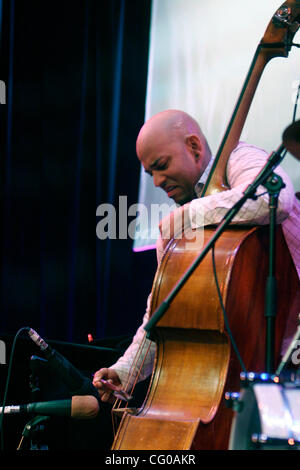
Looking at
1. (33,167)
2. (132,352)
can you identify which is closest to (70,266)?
(33,167)

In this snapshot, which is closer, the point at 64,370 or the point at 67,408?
the point at 67,408

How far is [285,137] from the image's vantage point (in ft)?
5.48

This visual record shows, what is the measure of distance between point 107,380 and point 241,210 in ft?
2.68

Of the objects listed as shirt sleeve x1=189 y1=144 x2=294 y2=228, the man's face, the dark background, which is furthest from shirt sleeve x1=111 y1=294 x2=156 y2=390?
the dark background

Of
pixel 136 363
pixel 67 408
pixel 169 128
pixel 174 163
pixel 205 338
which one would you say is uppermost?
pixel 169 128

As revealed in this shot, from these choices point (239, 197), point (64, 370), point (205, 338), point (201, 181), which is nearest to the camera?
point (205, 338)

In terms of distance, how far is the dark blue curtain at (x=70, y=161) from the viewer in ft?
12.0

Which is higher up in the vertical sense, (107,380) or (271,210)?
(271,210)

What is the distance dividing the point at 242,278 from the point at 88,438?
3.69 feet

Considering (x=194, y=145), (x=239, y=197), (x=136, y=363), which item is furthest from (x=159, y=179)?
(x=136, y=363)

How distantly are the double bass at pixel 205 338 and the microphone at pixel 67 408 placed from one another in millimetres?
223

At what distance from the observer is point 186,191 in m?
2.61

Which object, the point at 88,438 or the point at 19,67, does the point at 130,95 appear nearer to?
the point at 19,67

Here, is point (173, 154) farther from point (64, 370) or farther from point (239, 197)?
point (64, 370)
